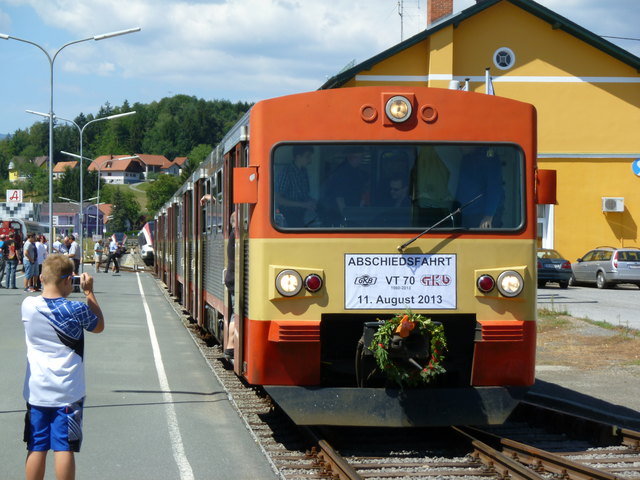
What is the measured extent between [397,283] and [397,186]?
0.81 meters

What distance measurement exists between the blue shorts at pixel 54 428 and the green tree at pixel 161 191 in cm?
15059

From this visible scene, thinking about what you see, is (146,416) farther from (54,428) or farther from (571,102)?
(571,102)

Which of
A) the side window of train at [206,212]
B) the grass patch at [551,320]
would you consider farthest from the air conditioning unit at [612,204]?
the side window of train at [206,212]

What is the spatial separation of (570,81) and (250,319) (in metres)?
34.0

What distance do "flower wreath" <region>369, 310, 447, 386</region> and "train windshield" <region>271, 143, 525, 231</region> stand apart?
0.82 m

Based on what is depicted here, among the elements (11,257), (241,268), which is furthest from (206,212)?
(11,257)

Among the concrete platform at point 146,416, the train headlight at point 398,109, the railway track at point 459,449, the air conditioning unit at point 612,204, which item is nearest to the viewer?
the railway track at point 459,449

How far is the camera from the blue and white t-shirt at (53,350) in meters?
5.60

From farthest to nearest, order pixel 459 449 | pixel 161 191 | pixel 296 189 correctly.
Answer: pixel 161 191, pixel 459 449, pixel 296 189

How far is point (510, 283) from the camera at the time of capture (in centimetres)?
788

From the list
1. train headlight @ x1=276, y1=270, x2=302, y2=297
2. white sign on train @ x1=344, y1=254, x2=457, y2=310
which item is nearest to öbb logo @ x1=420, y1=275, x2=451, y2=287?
white sign on train @ x1=344, y1=254, x2=457, y2=310

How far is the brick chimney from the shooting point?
138ft

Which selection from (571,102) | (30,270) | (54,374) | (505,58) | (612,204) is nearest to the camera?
(54,374)

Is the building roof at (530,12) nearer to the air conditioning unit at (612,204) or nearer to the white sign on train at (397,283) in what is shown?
the air conditioning unit at (612,204)
